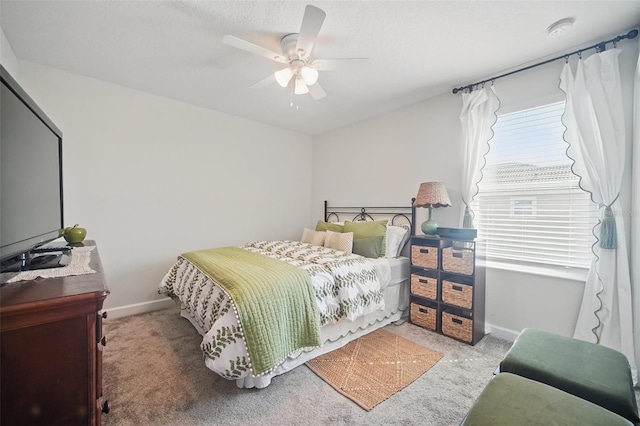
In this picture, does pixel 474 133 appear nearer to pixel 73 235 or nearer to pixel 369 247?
pixel 369 247

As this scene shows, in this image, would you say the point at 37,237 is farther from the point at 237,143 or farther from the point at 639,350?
the point at 639,350

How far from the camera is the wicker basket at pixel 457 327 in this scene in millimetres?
2438

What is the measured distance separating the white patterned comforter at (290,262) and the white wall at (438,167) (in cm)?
117

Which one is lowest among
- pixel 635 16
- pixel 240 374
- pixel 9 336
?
pixel 240 374

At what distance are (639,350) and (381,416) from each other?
1.97 metres

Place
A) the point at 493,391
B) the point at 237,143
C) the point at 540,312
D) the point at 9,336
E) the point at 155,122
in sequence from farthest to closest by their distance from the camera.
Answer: the point at 237,143 → the point at 155,122 → the point at 540,312 → the point at 493,391 → the point at 9,336

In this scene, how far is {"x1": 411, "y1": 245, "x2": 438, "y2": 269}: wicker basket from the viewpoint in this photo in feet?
8.89

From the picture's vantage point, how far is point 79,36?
2.09 meters

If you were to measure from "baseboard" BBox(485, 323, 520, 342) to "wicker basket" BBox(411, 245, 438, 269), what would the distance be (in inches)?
31.4

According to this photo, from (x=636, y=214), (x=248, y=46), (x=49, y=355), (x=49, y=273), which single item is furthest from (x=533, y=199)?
(x=49, y=273)

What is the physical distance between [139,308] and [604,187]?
471 centimetres

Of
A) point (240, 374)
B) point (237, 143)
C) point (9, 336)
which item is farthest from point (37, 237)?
point (237, 143)

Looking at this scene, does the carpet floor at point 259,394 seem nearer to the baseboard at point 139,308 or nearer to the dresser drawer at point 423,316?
the dresser drawer at point 423,316

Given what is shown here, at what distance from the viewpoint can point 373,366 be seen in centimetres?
209
